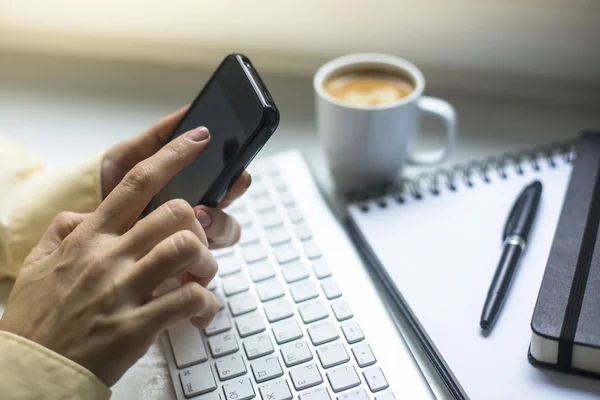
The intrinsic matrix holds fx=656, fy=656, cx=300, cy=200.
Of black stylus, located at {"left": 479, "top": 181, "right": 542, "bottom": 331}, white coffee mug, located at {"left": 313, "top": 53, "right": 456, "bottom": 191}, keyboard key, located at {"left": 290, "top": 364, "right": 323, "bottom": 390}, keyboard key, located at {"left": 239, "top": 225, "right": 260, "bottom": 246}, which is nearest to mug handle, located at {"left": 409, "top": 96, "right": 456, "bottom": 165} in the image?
white coffee mug, located at {"left": 313, "top": 53, "right": 456, "bottom": 191}

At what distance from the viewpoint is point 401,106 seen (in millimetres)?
644

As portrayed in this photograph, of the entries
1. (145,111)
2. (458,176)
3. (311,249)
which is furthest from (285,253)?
(145,111)

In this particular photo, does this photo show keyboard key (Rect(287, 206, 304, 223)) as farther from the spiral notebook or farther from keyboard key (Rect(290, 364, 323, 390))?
keyboard key (Rect(290, 364, 323, 390))

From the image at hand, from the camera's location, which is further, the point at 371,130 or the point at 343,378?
the point at 371,130

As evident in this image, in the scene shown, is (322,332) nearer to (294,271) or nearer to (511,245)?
(294,271)

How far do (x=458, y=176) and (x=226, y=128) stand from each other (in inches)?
11.5

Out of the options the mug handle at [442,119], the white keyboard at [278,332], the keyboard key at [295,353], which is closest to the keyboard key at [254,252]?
the white keyboard at [278,332]

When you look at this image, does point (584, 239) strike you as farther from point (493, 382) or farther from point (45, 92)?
point (45, 92)

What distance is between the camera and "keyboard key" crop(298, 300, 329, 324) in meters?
0.53

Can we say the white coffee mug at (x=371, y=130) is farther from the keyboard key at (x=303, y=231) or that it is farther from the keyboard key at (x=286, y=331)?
the keyboard key at (x=286, y=331)

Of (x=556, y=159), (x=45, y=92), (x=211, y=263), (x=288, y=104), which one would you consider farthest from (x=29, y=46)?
(x=556, y=159)

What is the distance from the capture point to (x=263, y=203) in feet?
2.12

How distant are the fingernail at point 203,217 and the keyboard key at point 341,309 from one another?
0.40 ft

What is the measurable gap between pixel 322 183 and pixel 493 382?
32 centimetres
